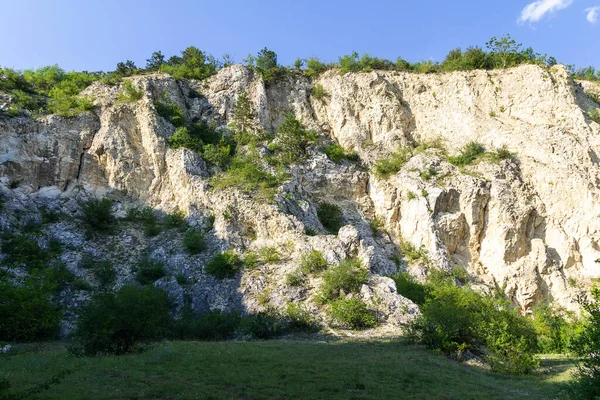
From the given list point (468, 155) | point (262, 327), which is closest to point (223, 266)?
point (262, 327)

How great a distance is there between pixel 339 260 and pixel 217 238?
26.3ft

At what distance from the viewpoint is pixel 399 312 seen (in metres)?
19.9

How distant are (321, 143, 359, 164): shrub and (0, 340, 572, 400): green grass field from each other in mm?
21493

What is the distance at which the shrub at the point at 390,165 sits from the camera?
108 feet

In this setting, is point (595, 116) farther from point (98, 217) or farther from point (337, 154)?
point (98, 217)

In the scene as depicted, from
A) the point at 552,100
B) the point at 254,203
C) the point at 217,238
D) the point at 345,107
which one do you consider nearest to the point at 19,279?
the point at 217,238

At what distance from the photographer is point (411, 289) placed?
24.3m

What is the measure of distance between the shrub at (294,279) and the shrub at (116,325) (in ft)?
29.5

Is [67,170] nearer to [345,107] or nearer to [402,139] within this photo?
[345,107]

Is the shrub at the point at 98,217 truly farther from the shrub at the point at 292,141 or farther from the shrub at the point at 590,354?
the shrub at the point at 590,354

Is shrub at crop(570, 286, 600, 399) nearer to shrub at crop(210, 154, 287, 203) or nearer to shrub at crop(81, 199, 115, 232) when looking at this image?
shrub at crop(210, 154, 287, 203)

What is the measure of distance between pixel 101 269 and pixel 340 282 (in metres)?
14.1

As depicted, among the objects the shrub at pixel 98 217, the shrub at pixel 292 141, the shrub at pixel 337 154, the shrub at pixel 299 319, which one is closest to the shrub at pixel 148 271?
the shrub at pixel 98 217

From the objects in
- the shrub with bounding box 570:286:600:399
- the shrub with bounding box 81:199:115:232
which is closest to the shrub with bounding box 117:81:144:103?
the shrub with bounding box 81:199:115:232
